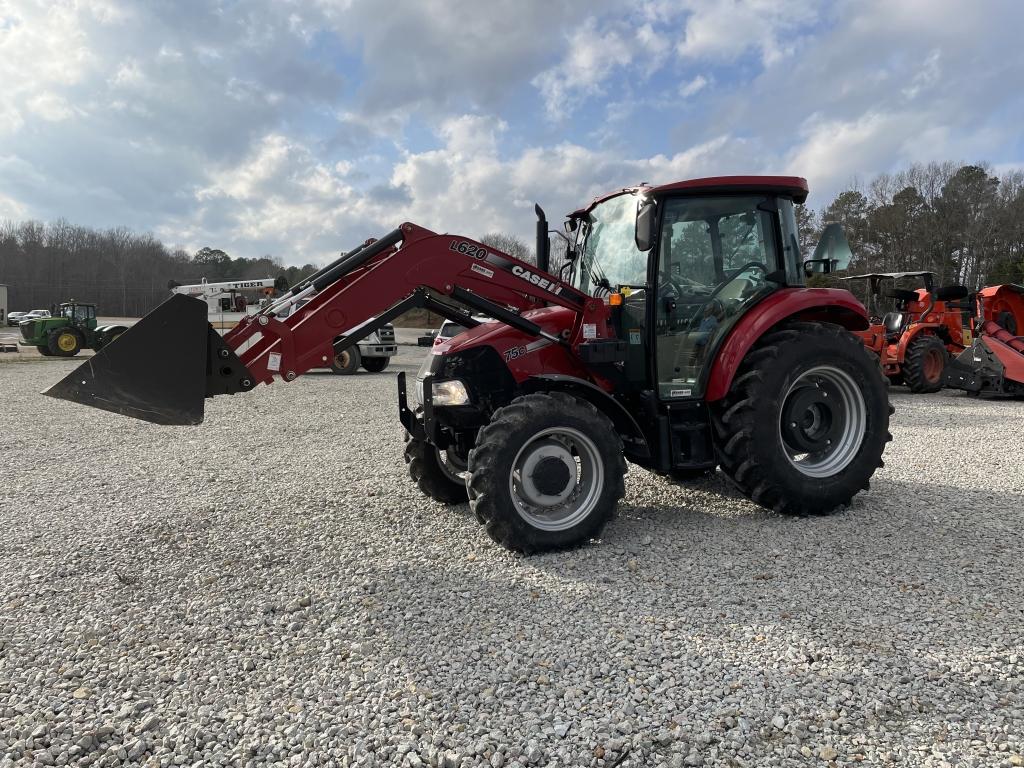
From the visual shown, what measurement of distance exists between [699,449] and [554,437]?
3.71 ft

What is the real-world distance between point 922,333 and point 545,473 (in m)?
11.6

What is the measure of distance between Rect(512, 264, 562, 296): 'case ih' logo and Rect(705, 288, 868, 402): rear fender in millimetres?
1260

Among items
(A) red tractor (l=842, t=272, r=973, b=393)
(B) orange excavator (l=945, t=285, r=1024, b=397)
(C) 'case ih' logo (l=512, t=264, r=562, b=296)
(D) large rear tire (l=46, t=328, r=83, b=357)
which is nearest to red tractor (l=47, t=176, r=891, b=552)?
(C) 'case ih' logo (l=512, t=264, r=562, b=296)

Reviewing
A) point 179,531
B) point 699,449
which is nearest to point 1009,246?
point 699,449

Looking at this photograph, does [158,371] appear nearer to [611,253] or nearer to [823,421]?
[611,253]

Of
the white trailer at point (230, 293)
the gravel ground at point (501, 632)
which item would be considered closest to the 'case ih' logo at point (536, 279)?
the gravel ground at point (501, 632)

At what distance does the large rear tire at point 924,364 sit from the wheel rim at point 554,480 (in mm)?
10725

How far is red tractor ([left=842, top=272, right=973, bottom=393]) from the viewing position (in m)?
12.3

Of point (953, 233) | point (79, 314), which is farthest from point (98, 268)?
point (953, 233)

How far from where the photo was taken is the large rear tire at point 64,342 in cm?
2381

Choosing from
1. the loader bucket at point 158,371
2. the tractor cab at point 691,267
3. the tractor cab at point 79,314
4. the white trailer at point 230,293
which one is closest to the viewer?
the loader bucket at point 158,371

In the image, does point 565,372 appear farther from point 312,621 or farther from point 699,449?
point 312,621

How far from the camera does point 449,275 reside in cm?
432

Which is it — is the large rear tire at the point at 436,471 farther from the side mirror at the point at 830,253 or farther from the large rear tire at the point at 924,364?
the large rear tire at the point at 924,364
